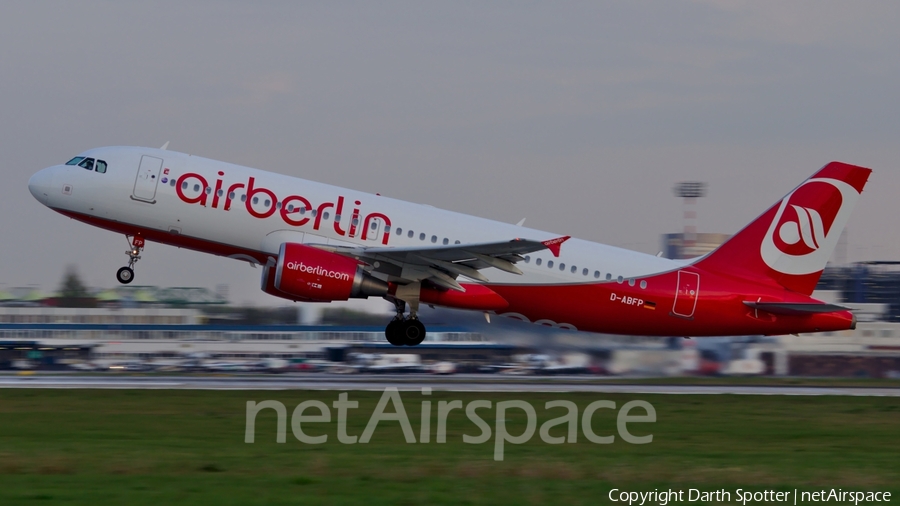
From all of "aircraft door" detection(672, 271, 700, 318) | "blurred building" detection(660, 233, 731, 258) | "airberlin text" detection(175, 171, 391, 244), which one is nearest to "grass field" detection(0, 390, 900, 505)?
"aircraft door" detection(672, 271, 700, 318)

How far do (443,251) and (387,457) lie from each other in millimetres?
9733

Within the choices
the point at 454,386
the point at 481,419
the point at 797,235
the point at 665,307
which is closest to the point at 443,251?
the point at 481,419

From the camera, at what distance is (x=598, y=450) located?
20609mm

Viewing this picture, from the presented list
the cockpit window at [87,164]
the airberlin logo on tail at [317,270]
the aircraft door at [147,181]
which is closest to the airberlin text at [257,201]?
the aircraft door at [147,181]

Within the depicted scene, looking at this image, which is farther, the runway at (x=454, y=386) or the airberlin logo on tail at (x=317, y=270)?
the runway at (x=454, y=386)

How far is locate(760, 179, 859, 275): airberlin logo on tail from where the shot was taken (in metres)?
32.6

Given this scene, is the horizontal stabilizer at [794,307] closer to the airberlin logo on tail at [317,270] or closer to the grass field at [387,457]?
the grass field at [387,457]

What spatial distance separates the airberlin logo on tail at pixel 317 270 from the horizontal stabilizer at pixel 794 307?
12610mm

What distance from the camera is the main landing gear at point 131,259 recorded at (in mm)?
29822

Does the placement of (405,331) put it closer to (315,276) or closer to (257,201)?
(315,276)

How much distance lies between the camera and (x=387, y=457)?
62.4 feet

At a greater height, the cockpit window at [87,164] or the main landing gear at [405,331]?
the cockpit window at [87,164]

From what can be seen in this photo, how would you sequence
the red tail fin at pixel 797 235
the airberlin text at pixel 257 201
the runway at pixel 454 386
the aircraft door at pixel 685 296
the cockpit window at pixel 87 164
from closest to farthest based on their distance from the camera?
the airberlin text at pixel 257 201 → the cockpit window at pixel 87 164 → the aircraft door at pixel 685 296 → the runway at pixel 454 386 → the red tail fin at pixel 797 235

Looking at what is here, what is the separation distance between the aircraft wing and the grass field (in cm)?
352
